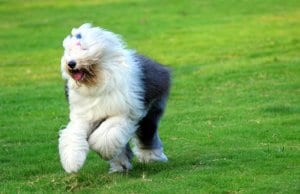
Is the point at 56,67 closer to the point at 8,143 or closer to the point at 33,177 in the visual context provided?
the point at 8,143

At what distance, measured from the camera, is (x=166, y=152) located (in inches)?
487

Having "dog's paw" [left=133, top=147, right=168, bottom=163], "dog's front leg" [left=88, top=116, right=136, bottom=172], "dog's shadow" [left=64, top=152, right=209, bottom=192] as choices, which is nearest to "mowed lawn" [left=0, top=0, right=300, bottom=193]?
"dog's shadow" [left=64, top=152, right=209, bottom=192]

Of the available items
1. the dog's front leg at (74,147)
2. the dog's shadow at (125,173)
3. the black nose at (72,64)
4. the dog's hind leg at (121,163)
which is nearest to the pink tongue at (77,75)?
the black nose at (72,64)

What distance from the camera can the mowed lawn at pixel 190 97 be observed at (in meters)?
10.3

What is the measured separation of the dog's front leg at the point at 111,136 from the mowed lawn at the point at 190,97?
1.29ft

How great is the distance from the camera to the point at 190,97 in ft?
57.4

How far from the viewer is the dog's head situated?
9984 millimetres

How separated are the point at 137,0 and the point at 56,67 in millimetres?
16056

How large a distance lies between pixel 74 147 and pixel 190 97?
7838 mm

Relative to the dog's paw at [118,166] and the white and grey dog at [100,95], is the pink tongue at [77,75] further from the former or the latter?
the dog's paw at [118,166]

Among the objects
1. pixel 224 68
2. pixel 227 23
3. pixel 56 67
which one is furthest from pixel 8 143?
pixel 227 23

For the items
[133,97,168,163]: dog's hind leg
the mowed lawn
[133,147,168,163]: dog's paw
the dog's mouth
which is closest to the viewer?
the dog's mouth

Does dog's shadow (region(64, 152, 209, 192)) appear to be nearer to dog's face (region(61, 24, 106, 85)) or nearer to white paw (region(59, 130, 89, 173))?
white paw (region(59, 130, 89, 173))

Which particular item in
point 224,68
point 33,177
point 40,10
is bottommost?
point 40,10
